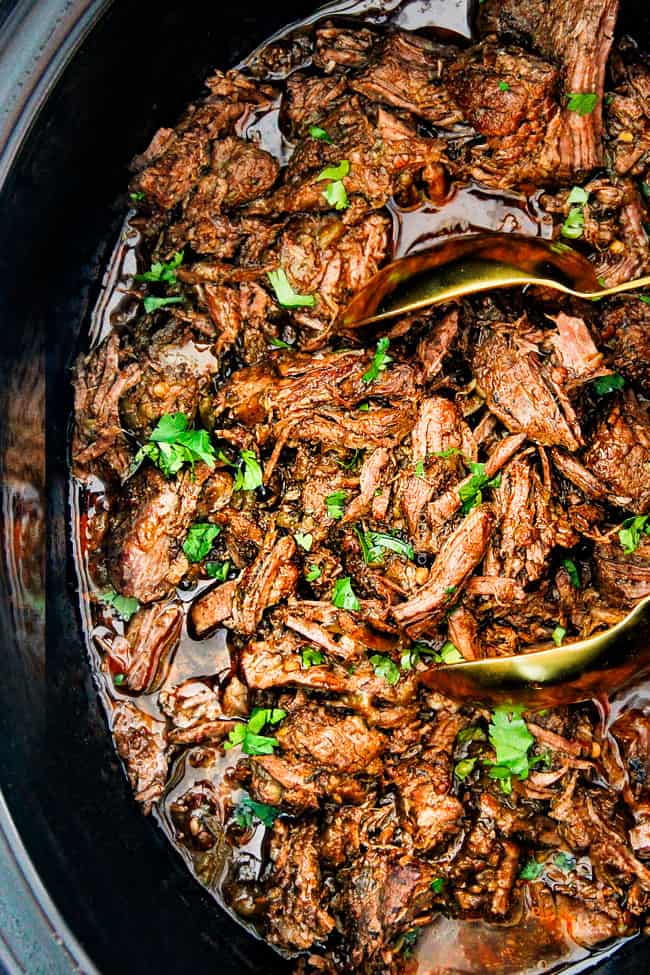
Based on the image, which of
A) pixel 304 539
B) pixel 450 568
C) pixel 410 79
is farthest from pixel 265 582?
pixel 410 79

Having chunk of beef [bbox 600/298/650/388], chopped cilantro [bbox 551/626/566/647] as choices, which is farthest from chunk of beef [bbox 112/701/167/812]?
chunk of beef [bbox 600/298/650/388]

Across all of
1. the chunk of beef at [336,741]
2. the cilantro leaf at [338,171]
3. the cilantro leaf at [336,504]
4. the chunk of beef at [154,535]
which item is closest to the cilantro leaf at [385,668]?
the chunk of beef at [336,741]

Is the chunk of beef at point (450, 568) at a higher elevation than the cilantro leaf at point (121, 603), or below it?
below

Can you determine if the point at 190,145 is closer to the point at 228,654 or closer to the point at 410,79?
the point at 410,79

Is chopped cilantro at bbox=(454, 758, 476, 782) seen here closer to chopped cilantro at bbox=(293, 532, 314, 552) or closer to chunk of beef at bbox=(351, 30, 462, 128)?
chopped cilantro at bbox=(293, 532, 314, 552)

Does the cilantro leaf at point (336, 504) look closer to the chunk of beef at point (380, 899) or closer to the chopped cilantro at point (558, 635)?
the chopped cilantro at point (558, 635)

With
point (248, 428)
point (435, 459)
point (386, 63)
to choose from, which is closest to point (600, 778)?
point (435, 459)

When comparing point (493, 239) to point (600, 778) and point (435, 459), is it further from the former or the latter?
point (600, 778)
